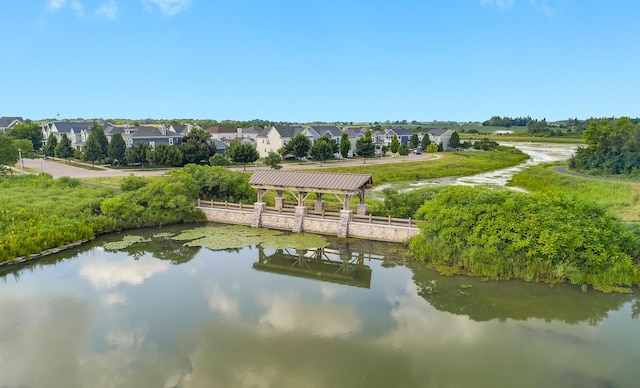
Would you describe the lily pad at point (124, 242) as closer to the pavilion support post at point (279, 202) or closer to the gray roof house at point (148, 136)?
the pavilion support post at point (279, 202)

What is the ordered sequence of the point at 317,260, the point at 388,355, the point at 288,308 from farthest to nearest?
the point at 317,260, the point at 288,308, the point at 388,355

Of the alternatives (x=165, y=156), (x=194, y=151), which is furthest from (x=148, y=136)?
(x=165, y=156)

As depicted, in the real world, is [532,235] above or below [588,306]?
above

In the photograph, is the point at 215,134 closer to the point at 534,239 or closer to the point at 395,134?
the point at 395,134

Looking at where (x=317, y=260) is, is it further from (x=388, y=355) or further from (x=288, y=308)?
(x=388, y=355)

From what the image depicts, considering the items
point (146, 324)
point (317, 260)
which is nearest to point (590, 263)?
point (317, 260)

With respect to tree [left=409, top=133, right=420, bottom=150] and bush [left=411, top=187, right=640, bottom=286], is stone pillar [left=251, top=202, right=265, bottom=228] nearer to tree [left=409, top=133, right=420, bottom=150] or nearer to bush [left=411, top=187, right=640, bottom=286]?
bush [left=411, top=187, right=640, bottom=286]

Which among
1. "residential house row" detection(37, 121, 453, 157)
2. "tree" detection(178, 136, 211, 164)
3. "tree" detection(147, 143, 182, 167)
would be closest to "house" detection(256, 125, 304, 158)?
"residential house row" detection(37, 121, 453, 157)
